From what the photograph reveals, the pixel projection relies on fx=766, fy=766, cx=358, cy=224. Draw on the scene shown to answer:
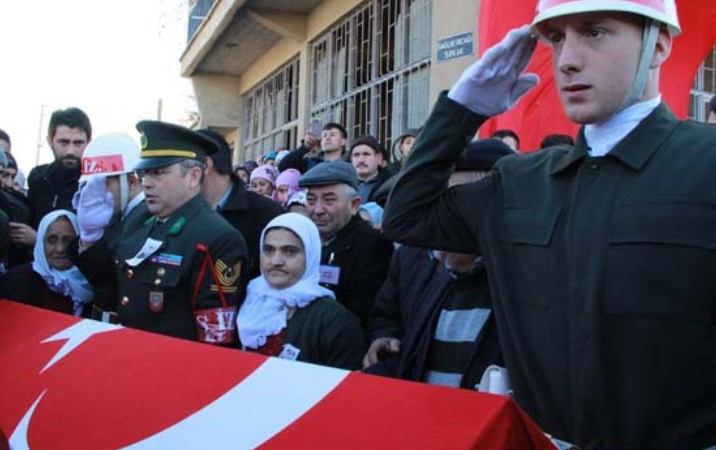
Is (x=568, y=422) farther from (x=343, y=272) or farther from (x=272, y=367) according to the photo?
(x=343, y=272)

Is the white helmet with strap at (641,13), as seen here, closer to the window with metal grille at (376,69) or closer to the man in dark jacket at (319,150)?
the man in dark jacket at (319,150)

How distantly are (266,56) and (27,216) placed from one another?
13.8m

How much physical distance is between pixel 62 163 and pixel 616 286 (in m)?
4.17

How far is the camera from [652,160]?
152 cm

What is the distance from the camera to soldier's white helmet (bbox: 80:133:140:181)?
384 centimetres

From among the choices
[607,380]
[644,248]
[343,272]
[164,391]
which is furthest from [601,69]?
[343,272]

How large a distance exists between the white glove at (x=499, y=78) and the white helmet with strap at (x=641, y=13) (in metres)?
0.22

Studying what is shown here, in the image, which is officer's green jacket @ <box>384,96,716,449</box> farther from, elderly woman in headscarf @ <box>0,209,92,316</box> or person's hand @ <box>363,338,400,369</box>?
elderly woman in headscarf @ <box>0,209,92,316</box>

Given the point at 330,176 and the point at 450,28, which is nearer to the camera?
the point at 330,176

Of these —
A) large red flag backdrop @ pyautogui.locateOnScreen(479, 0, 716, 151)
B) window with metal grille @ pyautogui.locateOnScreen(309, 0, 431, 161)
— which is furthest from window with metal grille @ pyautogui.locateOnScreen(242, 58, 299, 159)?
large red flag backdrop @ pyautogui.locateOnScreen(479, 0, 716, 151)

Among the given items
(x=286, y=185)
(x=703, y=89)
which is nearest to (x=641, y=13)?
(x=286, y=185)

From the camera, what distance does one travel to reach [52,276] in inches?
156

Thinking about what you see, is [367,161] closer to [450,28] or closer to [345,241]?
[345,241]

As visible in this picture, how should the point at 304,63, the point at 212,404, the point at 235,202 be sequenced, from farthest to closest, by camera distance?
the point at 304,63, the point at 235,202, the point at 212,404
